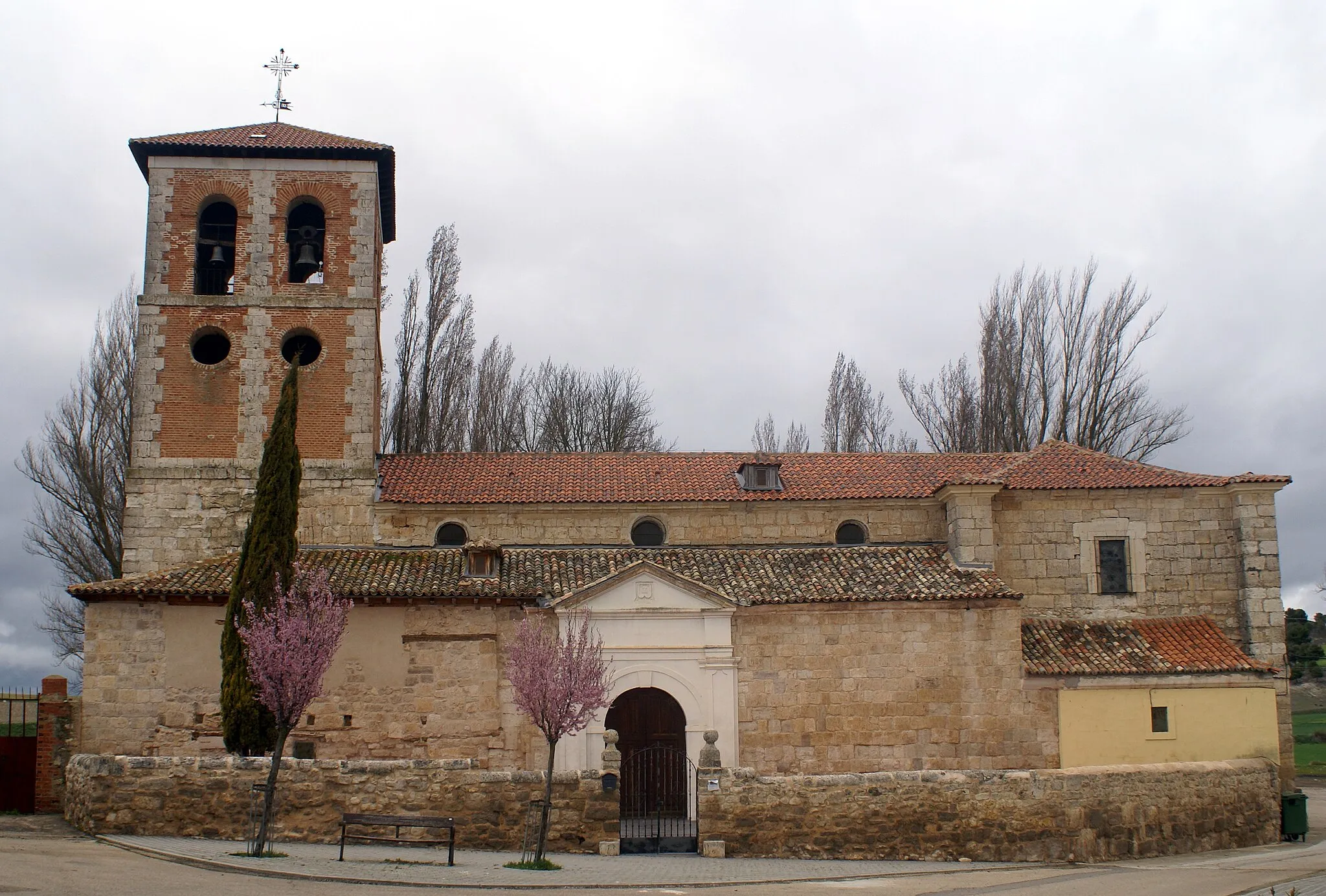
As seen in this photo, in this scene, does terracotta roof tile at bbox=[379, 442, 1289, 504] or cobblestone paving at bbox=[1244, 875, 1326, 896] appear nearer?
cobblestone paving at bbox=[1244, 875, 1326, 896]

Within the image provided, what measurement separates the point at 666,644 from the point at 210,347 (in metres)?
9.92

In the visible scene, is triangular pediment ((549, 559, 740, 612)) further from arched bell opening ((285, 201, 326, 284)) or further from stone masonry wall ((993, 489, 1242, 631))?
arched bell opening ((285, 201, 326, 284))

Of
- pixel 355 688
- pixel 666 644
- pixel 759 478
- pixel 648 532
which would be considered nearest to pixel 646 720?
pixel 666 644

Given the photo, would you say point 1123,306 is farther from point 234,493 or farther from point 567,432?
point 234,493

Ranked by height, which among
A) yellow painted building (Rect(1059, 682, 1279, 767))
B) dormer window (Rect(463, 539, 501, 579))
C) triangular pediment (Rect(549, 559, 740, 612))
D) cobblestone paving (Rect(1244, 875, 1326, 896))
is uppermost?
dormer window (Rect(463, 539, 501, 579))

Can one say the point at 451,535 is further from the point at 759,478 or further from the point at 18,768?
the point at 18,768

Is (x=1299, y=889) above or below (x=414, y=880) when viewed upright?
below

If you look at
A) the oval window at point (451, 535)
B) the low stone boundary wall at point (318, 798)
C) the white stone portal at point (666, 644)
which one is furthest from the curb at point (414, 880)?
the oval window at point (451, 535)

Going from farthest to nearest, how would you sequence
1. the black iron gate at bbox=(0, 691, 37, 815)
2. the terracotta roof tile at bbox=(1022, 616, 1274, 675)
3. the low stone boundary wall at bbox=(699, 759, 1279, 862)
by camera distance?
1. the terracotta roof tile at bbox=(1022, 616, 1274, 675)
2. the black iron gate at bbox=(0, 691, 37, 815)
3. the low stone boundary wall at bbox=(699, 759, 1279, 862)

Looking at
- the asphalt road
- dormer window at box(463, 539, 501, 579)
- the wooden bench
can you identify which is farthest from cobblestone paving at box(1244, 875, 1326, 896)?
dormer window at box(463, 539, 501, 579)

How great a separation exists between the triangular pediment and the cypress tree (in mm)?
4514

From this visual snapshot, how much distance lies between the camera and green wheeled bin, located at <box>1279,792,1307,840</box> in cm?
1797

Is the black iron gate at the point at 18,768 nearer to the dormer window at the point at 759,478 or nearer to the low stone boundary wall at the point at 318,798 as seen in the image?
the low stone boundary wall at the point at 318,798

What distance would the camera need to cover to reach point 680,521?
66.7 ft
